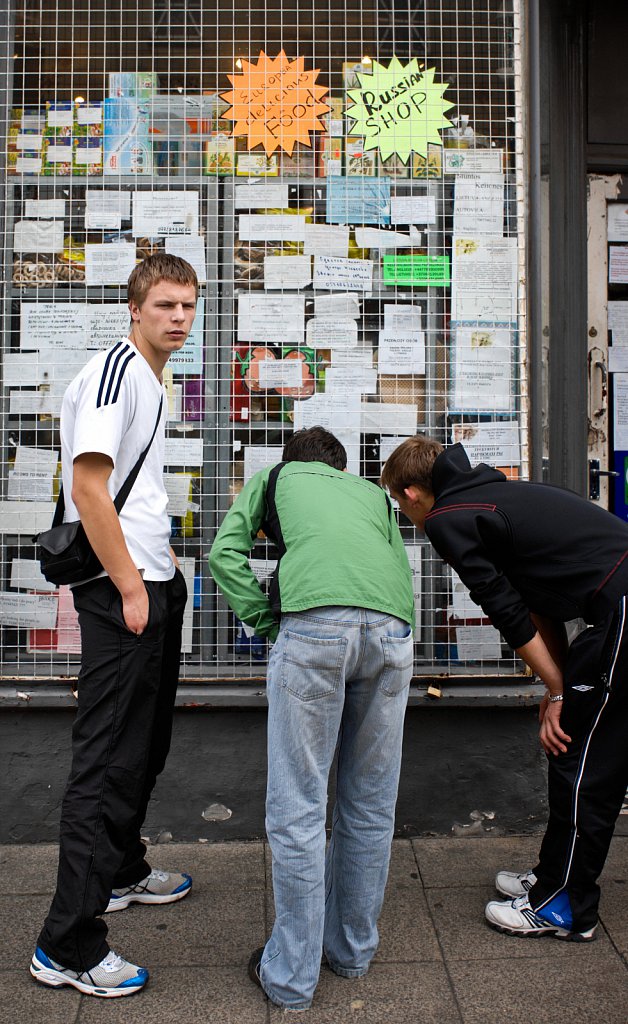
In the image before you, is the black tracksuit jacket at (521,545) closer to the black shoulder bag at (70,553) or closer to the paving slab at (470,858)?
the black shoulder bag at (70,553)

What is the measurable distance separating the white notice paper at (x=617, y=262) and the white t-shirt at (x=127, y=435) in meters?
2.82

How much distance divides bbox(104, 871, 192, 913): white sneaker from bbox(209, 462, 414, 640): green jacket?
1261mm

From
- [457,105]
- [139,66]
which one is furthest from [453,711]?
[139,66]

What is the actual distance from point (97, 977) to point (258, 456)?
223 cm

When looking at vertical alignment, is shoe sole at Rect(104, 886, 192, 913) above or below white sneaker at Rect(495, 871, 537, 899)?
below

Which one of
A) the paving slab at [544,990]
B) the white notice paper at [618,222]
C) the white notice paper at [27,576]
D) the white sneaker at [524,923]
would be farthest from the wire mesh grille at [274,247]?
the paving slab at [544,990]

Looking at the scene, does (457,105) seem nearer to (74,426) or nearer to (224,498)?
(224,498)

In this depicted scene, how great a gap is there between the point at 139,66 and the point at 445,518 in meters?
2.78

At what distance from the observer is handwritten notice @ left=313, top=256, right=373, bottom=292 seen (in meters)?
4.15

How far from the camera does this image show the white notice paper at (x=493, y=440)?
417cm

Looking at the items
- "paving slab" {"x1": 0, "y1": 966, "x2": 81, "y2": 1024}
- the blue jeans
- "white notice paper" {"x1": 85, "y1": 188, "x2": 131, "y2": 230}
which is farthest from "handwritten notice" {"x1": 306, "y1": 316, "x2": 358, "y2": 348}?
"paving slab" {"x1": 0, "y1": 966, "x2": 81, "y2": 1024}

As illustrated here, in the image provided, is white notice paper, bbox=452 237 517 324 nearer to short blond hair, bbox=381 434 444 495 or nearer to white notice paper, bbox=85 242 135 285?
short blond hair, bbox=381 434 444 495

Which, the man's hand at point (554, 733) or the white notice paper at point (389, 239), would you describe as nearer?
the man's hand at point (554, 733)

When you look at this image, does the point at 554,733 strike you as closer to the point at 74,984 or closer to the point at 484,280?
the point at 74,984
